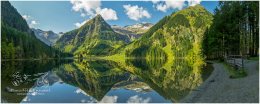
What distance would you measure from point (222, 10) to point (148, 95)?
65769 mm

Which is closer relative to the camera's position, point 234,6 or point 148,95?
point 148,95

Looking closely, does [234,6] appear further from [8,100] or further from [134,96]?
[8,100]

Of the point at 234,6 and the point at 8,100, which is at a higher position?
the point at 234,6

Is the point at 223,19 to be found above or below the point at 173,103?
above

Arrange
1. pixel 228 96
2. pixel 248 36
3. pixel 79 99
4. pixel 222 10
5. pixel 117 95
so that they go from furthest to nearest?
1. pixel 222 10
2. pixel 248 36
3. pixel 117 95
4. pixel 79 99
5. pixel 228 96

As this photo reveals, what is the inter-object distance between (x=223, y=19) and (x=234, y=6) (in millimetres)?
5935

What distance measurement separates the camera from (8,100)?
1136 inches

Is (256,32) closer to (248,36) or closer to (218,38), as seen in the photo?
(248,36)

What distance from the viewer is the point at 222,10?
91.4 m

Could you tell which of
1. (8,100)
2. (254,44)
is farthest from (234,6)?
(8,100)

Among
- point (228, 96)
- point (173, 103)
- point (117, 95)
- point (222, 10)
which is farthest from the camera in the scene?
point (222, 10)

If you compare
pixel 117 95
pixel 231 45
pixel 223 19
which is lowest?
pixel 117 95

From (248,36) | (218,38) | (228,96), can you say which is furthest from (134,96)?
(218,38)

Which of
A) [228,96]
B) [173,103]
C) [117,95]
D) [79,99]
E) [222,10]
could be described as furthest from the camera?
[222,10]
